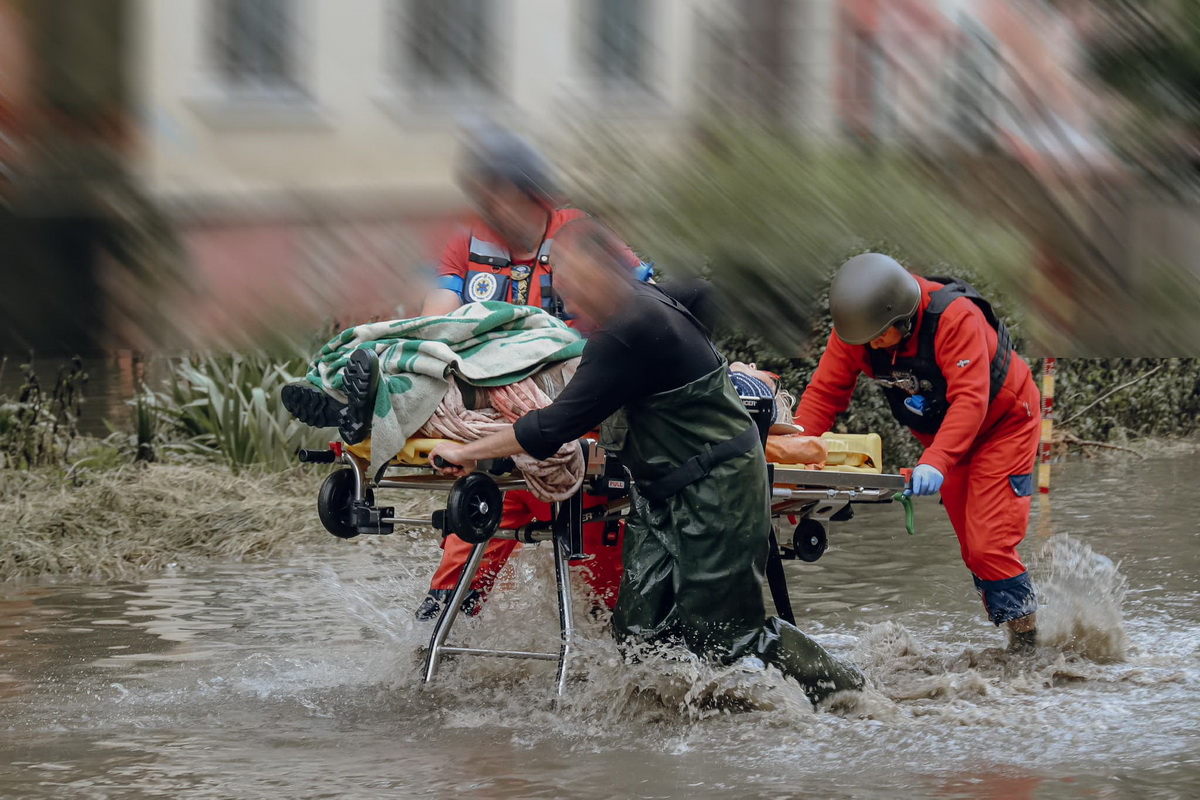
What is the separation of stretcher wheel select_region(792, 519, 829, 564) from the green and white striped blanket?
43.0 inches

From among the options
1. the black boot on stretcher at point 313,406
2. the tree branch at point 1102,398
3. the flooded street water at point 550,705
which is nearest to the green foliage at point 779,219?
the flooded street water at point 550,705

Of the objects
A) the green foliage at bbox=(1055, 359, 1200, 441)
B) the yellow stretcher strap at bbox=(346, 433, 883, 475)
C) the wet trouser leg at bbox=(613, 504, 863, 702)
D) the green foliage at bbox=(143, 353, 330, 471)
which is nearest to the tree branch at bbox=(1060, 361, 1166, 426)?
the green foliage at bbox=(1055, 359, 1200, 441)

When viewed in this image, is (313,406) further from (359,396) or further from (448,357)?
(448,357)

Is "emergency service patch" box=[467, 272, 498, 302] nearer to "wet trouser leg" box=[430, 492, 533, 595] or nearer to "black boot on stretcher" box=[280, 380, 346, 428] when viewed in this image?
"black boot on stretcher" box=[280, 380, 346, 428]

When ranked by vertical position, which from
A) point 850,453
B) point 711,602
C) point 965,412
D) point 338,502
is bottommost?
point 711,602

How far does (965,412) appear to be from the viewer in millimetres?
5074

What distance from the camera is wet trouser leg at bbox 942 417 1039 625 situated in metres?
5.34

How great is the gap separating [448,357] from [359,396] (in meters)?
0.29

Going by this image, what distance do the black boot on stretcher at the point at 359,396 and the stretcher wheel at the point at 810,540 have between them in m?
1.59

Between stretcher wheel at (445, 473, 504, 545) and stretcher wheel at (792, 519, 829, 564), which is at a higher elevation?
stretcher wheel at (445, 473, 504, 545)

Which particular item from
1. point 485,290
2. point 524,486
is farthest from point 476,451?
point 485,290

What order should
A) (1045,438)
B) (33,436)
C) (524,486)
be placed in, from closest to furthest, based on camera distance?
1. (524,486)
2. (33,436)
3. (1045,438)

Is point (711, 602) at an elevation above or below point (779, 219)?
below

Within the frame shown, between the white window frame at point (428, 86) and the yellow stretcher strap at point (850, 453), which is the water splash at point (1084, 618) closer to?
the yellow stretcher strap at point (850, 453)
